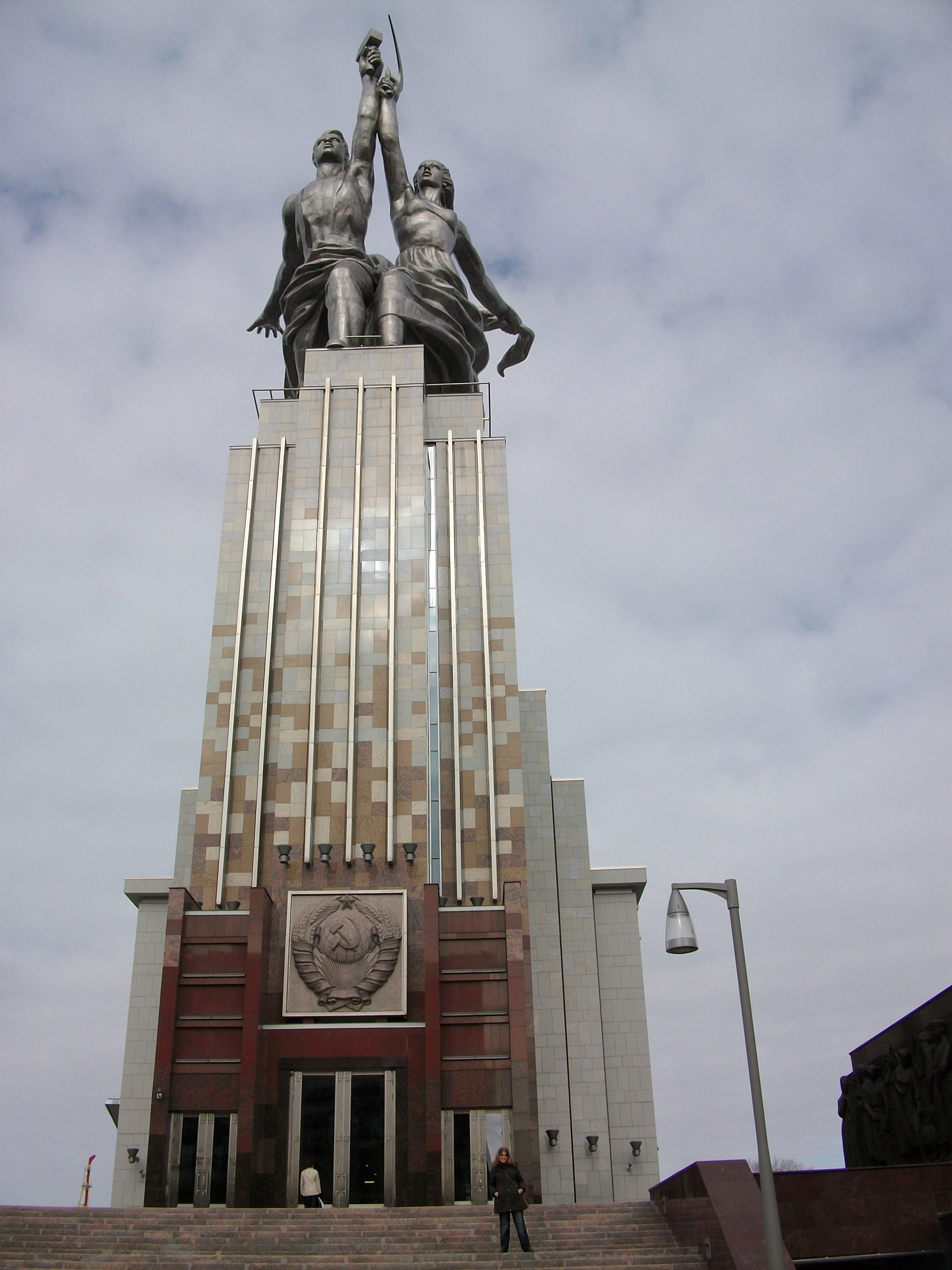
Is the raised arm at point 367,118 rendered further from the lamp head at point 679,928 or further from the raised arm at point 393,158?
the lamp head at point 679,928

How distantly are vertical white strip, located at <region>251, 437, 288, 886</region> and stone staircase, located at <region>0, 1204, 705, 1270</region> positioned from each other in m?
10.2

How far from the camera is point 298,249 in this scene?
42.3 m

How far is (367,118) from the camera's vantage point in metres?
43.3

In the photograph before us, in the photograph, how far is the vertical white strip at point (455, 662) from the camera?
3006 centimetres

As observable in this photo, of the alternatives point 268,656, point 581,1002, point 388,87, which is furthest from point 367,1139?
point 388,87

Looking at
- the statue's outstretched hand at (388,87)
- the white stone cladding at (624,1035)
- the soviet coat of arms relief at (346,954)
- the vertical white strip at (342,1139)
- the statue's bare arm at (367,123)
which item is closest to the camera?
the vertical white strip at (342,1139)

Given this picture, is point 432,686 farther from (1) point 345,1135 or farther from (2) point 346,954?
(1) point 345,1135

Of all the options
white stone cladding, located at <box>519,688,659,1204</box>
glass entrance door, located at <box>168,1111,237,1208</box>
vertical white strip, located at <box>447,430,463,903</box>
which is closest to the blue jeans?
glass entrance door, located at <box>168,1111,237,1208</box>

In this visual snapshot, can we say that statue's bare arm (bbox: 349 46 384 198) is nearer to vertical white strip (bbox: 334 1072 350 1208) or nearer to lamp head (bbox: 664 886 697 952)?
vertical white strip (bbox: 334 1072 350 1208)

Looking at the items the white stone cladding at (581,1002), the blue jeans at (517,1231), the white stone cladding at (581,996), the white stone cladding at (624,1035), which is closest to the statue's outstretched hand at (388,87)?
the white stone cladding at (581,1002)

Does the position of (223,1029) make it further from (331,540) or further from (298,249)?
(298,249)

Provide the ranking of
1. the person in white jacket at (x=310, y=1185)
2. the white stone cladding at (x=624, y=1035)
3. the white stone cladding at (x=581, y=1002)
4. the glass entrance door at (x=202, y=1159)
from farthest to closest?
the white stone cladding at (x=624, y=1035), the white stone cladding at (x=581, y=1002), the glass entrance door at (x=202, y=1159), the person in white jacket at (x=310, y=1185)

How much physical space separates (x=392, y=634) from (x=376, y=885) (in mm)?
7055

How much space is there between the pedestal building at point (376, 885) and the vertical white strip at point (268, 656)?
3.5 inches
